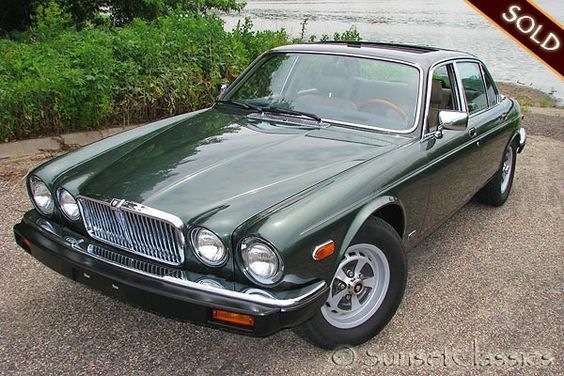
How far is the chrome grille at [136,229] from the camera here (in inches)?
102

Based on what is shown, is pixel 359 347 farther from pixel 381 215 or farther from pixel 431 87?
pixel 431 87

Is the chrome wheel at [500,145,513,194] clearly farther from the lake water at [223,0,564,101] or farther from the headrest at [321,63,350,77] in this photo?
the lake water at [223,0,564,101]

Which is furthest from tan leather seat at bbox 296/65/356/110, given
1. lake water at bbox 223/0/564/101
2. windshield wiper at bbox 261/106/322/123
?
lake water at bbox 223/0/564/101

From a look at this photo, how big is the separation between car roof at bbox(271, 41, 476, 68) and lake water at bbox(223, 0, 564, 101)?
11741 millimetres

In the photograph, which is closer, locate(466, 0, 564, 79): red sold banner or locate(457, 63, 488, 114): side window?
locate(457, 63, 488, 114): side window

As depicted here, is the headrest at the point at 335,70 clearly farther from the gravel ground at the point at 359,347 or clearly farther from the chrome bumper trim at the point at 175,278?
the chrome bumper trim at the point at 175,278

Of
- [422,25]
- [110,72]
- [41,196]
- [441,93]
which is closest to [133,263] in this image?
[41,196]

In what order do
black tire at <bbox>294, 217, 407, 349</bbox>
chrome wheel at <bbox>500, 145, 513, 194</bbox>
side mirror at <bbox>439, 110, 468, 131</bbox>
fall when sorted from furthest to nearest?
chrome wheel at <bbox>500, 145, 513, 194</bbox>
side mirror at <bbox>439, 110, 468, 131</bbox>
black tire at <bbox>294, 217, 407, 349</bbox>

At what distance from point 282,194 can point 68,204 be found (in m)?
1.23

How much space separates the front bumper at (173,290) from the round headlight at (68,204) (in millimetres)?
146

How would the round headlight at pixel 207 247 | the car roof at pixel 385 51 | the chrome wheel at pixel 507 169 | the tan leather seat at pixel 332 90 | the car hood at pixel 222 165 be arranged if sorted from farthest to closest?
the chrome wheel at pixel 507 169, the car roof at pixel 385 51, the tan leather seat at pixel 332 90, the car hood at pixel 222 165, the round headlight at pixel 207 247

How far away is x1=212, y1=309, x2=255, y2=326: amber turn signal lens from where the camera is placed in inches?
93.8

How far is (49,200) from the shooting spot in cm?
312

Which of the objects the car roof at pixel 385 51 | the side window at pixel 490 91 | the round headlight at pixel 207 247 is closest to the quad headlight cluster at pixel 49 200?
the round headlight at pixel 207 247
